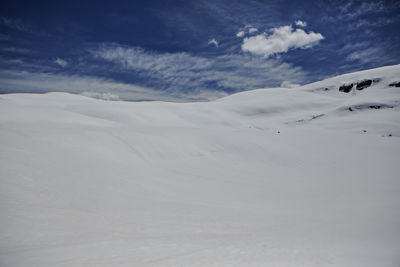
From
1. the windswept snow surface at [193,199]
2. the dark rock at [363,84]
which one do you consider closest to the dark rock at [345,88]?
the dark rock at [363,84]

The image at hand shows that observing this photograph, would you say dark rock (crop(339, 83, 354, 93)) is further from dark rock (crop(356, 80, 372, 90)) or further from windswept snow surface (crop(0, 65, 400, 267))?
windswept snow surface (crop(0, 65, 400, 267))

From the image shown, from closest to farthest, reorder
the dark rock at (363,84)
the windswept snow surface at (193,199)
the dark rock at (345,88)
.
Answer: the windswept snow surface at (193,199) < the dark rock at (363,84) < the dark rock at (345,88)

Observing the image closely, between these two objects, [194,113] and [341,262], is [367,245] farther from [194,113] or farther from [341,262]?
[194,113]

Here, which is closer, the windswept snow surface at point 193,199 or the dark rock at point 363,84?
the windswept snow surface at point 193,199

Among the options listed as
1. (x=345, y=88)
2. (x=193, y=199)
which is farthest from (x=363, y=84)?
(x=193, y=199)

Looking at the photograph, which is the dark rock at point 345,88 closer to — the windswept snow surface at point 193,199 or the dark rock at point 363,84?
the dark rock at point 363,84

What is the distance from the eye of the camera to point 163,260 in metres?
2.71

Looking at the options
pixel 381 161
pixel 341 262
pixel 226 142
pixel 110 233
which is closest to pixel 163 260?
pixel 110 233

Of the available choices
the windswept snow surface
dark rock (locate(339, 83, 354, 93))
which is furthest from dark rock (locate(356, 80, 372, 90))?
the windswept snow surface

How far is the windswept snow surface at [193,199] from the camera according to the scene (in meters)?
2.89

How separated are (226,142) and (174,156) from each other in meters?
3.20

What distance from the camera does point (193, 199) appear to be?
18.3 feet

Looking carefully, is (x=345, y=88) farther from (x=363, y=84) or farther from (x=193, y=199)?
(x=193, y=199)

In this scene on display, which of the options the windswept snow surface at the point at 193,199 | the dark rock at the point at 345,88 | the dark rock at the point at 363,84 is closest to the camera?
the windswept snow surface at the point at 193,199
